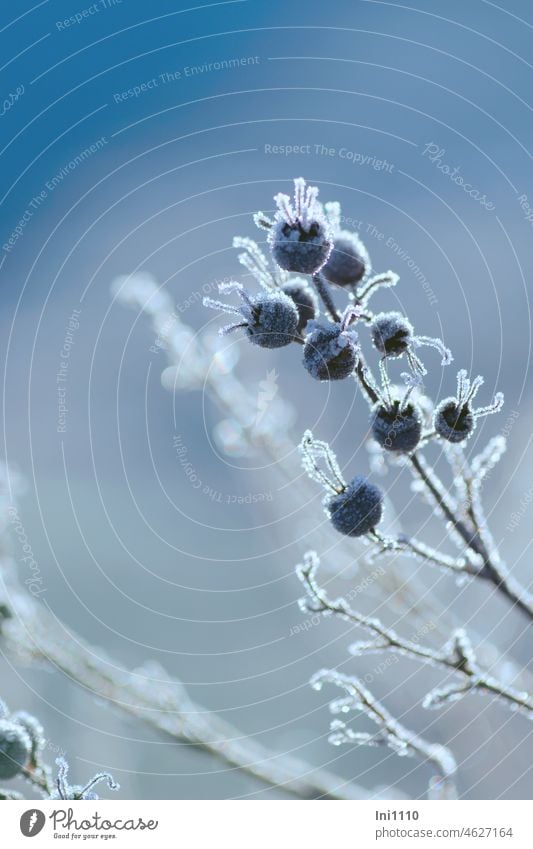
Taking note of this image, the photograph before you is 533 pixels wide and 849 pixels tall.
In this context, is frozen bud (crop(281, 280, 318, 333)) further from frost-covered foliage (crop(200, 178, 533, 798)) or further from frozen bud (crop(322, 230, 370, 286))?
frozen bud (crop(322, 230, 370, 286))

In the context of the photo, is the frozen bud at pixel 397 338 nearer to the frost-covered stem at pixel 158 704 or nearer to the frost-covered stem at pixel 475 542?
the frost-covered stem at pixel 475 542

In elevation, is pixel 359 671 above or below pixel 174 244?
below

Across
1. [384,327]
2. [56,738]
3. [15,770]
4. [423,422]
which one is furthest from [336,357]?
[56,738]

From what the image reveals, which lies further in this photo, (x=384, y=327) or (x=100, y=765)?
(x=100, y=765)

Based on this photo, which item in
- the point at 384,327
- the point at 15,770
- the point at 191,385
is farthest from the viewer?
the point at 191,385

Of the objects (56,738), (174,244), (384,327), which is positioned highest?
(174,244)

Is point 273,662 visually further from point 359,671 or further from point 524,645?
point 524,645

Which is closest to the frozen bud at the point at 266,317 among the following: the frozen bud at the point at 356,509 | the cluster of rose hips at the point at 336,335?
the cluster of rose hips at the point at 336,335

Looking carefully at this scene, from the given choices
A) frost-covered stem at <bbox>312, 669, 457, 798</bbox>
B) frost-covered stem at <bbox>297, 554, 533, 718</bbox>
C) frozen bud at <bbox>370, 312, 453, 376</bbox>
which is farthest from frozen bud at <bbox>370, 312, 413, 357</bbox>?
frost-covered stem at <bbox>312, 669, 457, 798</bbox>
